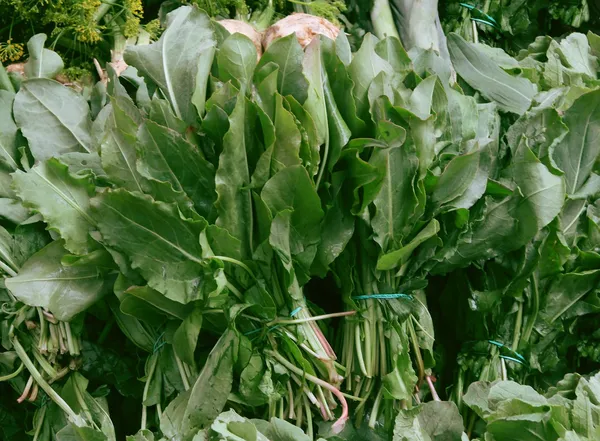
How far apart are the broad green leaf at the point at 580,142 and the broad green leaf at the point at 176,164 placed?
595 mm

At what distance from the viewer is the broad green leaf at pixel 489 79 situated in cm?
127

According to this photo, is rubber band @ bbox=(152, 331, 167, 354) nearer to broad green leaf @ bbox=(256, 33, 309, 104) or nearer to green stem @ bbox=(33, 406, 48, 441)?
green stem @ bbox=(33, 406, 48, 441)

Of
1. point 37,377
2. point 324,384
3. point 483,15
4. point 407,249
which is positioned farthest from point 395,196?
point 483,15

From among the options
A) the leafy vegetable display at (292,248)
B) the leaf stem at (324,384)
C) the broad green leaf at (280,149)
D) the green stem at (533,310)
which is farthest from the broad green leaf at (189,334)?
the green stem at (533,310)

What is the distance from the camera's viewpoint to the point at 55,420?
3.65 ft

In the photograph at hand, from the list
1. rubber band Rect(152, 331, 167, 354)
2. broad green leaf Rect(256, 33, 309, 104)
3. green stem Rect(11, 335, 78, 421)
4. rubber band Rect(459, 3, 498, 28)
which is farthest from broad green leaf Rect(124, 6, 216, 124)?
rubber band Rect(459, 3, 498, 28)

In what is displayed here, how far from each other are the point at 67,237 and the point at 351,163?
421mm

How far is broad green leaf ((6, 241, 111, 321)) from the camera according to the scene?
985mm

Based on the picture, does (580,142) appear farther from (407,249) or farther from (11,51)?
(11,51)

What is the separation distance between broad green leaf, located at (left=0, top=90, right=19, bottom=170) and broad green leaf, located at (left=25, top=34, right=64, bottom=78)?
0.08m

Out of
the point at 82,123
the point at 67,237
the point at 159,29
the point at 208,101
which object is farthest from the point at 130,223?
the point at 159,29

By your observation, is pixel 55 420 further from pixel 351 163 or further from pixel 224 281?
pixel 351 163

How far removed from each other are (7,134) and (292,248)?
546 mm

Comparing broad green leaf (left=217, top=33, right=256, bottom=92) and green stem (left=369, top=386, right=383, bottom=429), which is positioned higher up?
broad green leaf (left=217, top=33, right=256, bottom=92)
